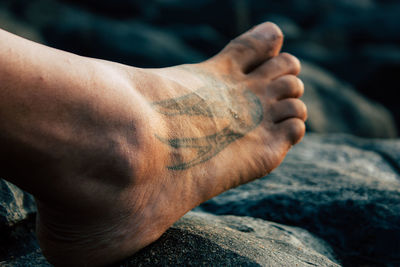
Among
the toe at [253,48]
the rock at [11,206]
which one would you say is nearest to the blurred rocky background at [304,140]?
the rock at [11,206]

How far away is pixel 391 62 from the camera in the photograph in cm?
502

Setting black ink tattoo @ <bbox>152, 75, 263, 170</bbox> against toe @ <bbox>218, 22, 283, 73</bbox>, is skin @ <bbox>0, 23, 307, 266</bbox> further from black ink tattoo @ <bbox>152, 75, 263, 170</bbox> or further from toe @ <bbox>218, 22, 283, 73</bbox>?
toe @ <bbox>218, 22, 283, 73</bbox>

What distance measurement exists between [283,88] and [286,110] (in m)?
0.10

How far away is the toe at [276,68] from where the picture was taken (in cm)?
148

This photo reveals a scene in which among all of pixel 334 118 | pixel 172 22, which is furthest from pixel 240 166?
pixel 172 22

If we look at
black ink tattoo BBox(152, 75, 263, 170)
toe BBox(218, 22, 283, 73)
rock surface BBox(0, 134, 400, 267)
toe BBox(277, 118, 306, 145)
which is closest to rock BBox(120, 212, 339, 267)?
rock surface BBox(0, 134, 400, 267)

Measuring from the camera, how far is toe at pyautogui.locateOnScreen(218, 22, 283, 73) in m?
1.46

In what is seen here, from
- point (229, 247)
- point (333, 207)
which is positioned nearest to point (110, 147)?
point (229, 247)

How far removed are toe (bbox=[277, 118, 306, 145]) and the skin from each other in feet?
0.47

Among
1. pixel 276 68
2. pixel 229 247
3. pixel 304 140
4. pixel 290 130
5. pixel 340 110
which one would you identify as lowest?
pixel 229 247

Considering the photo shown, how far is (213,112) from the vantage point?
1.16 metres

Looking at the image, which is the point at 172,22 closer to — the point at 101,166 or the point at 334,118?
the point at 334,118

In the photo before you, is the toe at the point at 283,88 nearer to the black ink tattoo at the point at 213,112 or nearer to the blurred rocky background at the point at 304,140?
the black ink tattoo at the point at 213,112

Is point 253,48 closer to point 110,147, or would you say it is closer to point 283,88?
point 283,88
